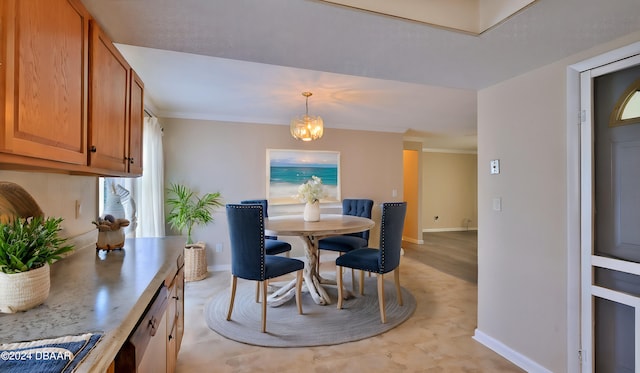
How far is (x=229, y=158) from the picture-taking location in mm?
4328

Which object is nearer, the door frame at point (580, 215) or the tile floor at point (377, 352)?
the door frame at point (580, 215)

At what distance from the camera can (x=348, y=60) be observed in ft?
6.15

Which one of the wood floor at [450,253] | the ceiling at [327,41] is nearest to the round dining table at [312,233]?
the ceiling at [327,41]

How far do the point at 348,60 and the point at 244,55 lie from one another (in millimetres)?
657

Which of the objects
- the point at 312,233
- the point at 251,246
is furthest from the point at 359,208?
the point at 251,246

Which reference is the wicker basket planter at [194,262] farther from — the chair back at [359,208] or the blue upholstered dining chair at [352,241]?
the chair back at [359,208]

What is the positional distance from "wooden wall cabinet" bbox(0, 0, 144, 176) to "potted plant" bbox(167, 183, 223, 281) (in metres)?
2.22

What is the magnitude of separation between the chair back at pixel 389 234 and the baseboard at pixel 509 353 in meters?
0.87

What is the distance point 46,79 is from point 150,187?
2.69m

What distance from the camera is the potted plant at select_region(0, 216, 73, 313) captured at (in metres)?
0.90

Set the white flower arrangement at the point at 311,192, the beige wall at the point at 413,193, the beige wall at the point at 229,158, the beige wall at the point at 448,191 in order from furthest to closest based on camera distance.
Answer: the beige wall at the point at 448,191, the beige wall at the point at 413,193, the beige wall at the point at 229,158, the white flower arrangement at the point at 311,192

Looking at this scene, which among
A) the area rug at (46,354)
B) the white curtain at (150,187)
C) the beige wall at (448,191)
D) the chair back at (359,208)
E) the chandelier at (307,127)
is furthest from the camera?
the beige wall at (448,191)

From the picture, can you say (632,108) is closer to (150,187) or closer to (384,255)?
(384,255)

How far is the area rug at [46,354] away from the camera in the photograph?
64 cm
